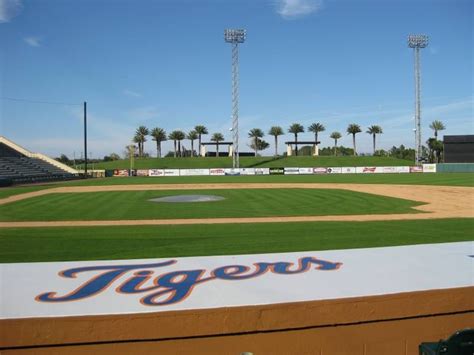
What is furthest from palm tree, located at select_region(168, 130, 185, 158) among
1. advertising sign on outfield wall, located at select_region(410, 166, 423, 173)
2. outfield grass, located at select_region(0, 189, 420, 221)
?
outfield grass, located at select_region(0, 189, 420, 221)

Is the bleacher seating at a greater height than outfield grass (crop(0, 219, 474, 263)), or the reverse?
the bleacher seating

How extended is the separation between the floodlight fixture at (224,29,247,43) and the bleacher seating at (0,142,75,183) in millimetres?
33127

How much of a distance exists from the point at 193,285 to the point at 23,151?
74778 mm

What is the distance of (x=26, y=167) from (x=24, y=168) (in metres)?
1.38

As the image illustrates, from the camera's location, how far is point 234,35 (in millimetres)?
66750

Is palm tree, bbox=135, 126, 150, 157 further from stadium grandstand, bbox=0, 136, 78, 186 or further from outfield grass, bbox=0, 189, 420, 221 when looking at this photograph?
outfield grass, bbox=0, 189, 420, 221

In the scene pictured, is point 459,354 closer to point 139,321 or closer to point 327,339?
point 327,339

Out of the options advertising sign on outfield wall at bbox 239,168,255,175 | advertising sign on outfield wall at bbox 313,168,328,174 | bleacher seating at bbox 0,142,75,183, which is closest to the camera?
bleacher seating at bbox 0,142,75,183

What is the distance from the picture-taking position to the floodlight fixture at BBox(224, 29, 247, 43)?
66.5m

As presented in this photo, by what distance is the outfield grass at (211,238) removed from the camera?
33.5ft

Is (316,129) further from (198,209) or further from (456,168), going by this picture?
(198,209)

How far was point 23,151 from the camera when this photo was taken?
229ft

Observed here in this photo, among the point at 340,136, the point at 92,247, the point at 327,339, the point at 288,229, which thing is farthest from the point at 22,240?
the point at 340,136

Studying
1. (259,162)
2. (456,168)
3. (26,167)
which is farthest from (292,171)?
(26,167)
